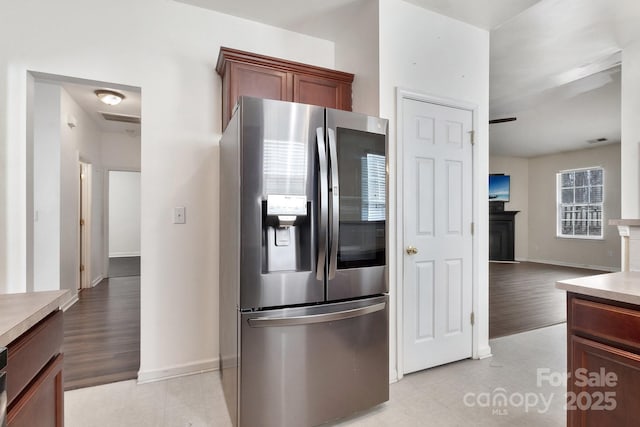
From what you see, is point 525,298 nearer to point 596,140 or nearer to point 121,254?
point 596,140

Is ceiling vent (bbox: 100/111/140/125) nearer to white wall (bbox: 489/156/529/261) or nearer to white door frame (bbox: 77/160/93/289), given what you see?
white door frame (bbox: 77/160/93/289)

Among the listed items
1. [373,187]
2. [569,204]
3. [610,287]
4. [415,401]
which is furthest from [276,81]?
[569,204]

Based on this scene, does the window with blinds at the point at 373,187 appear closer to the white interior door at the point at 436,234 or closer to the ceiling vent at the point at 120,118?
the white interior door at the point at 436,234

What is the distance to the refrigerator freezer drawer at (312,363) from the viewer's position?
65.5 inches

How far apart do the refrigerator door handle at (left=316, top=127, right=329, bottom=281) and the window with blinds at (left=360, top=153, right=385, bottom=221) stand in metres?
0.29

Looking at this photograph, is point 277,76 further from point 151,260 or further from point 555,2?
point 555,2

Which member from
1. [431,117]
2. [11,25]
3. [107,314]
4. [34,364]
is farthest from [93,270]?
[431,117]

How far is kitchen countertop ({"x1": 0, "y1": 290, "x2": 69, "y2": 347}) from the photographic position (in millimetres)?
887

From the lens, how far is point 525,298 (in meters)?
4.79

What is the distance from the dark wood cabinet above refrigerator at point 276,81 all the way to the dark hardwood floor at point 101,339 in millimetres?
2103

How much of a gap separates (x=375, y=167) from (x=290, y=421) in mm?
1508

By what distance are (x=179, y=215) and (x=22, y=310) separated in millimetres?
1505

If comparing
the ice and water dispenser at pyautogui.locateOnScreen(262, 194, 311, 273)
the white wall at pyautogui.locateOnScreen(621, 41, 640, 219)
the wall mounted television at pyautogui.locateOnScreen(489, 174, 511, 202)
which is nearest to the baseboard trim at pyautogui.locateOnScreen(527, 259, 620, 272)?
the wall mounted television at pyautogui.locateOnScreen(489, 174, 511, 202)

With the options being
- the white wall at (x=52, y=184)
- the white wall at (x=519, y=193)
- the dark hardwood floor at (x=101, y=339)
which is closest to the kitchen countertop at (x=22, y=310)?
the dark hardwood floor at (x=101, y=339)
